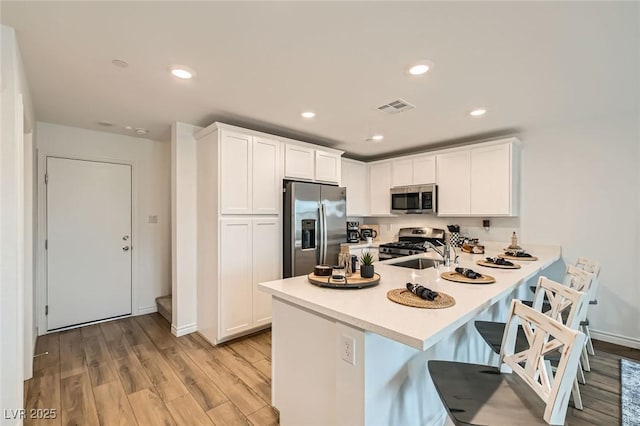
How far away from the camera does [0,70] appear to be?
5.13 ft

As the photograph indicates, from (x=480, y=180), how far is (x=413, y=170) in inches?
38.3

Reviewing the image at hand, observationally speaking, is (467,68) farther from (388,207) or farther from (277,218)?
(388,207)

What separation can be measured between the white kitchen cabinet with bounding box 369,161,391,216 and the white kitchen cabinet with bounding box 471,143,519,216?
4.32 ft

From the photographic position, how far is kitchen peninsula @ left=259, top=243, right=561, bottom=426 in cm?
125

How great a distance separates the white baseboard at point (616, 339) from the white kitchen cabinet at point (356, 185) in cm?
320

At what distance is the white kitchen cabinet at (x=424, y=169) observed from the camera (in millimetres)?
4141

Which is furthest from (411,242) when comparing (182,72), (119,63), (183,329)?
(119,63)

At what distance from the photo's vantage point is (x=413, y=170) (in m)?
4.36

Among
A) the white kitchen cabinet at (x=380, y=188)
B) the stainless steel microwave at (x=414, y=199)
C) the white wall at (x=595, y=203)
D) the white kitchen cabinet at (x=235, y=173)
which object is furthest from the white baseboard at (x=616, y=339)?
the white kitchen cabinet at (x=235, y=173)

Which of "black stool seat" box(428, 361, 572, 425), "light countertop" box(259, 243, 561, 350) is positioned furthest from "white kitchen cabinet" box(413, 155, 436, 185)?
"black stool seat" box(428, 361, 572, 425)

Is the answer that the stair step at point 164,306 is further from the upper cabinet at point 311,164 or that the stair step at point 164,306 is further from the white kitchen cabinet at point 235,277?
the upper cabinet at point 311,164

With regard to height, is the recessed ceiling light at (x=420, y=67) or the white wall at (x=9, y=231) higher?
the recessed ceiling light at (x=420, y=67)

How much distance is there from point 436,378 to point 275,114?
2.64 m

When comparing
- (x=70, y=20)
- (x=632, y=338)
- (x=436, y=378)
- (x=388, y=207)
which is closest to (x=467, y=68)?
(x=436, y=378)
